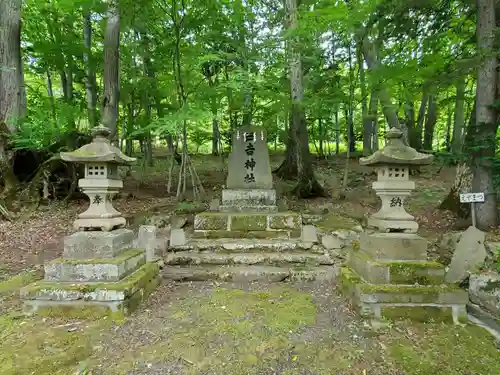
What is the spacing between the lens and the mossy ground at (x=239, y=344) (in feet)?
8.31

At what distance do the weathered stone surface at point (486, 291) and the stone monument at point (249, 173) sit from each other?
4014 mm

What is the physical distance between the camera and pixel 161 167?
46.6ft

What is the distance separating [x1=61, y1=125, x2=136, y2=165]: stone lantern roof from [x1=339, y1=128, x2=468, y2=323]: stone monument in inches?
131

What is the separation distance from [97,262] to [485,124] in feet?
22.5

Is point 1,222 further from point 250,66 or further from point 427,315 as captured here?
point 427,315

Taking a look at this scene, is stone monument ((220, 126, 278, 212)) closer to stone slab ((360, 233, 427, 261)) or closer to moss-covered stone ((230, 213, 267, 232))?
moss-covered stone ((230, 213, 267, 232))

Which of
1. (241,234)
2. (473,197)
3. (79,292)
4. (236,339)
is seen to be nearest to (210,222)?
(241,234)

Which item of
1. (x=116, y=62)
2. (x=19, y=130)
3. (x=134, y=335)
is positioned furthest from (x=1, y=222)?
(x=134, y=335)

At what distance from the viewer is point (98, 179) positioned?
393cm

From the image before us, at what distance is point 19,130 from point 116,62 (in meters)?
3.02

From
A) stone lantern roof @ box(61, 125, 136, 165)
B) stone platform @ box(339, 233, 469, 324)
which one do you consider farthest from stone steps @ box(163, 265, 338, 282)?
stone lantern roof @ box(61, 125, 136, 165)

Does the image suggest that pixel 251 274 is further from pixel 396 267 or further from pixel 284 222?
pixel 396 267

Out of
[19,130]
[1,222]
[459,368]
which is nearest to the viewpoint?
[459,368]

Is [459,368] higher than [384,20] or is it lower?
lower
